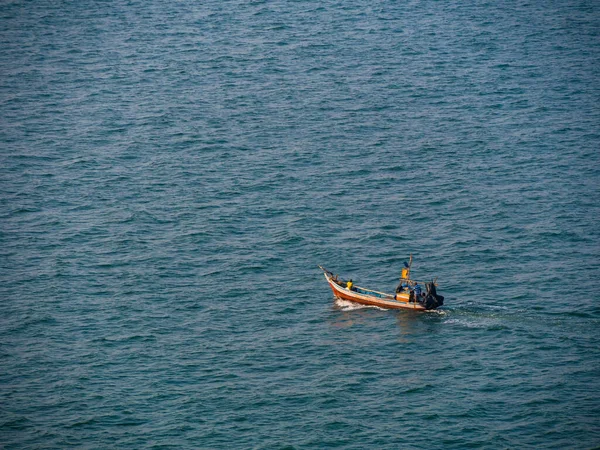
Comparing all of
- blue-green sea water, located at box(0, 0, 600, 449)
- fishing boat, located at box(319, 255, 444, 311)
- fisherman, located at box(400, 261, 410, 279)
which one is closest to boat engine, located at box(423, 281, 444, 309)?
fishing boat, located at box(319, 255, 444, 311)

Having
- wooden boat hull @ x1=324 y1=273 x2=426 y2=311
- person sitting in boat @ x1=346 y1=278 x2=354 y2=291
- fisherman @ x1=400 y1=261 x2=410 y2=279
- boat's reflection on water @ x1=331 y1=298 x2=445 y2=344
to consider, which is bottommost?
boat's reflection on water @ x1=331 y1=298 x2=445 y2=344

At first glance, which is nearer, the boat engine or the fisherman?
the boat engine

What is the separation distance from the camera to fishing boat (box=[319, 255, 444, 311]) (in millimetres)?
90375

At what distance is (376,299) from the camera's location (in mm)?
93000

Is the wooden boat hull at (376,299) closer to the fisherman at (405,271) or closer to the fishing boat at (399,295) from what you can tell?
the fishing boat at (399,295)

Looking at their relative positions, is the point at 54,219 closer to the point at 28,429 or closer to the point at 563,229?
the point at 28,429

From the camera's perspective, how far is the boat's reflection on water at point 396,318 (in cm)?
8875

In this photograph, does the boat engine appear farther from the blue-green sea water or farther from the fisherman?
the fisherman

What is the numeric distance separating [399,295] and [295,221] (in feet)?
72.2

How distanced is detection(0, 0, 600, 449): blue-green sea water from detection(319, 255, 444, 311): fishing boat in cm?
114

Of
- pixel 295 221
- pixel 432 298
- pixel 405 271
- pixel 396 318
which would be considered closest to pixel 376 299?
pixel 396 318

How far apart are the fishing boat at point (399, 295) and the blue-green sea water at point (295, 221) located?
1.14 metres

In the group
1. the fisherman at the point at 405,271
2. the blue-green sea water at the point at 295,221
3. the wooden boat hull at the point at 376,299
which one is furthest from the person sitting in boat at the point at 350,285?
the fisherman at the point at 405,271

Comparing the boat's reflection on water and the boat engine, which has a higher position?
the boat engine
